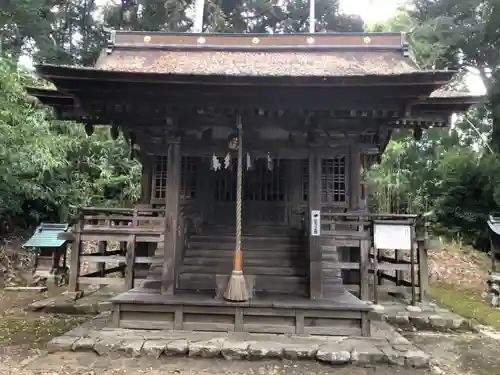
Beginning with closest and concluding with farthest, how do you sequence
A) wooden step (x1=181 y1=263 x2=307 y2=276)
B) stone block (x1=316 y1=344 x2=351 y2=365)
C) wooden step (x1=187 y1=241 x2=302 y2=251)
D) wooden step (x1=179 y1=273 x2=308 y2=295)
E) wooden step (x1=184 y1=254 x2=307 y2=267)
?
1. stone block (x1=316 y1=344 x2=351 y2=365)
2. wooden step (x1=179 y1=273 x2=308 y2=295)
3. wooden step (x1=181 y1=263 x2=307 y2=276)
4. wooden step (x1=184 y1=254 x2=307 y2=267)
5. wooden step (x1=187 y1=241 x2=302 y2=251)

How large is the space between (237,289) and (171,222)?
62.1 inches

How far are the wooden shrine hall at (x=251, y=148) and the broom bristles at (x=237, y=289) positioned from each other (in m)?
0.09

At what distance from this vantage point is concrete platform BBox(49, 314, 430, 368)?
545 cm

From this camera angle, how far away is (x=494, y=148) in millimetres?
16875

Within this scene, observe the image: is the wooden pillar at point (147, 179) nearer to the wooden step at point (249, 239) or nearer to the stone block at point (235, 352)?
the wooden step at point (249, 239)

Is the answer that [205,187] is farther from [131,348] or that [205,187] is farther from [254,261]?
[131,348]

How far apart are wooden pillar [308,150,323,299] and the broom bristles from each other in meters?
1.17

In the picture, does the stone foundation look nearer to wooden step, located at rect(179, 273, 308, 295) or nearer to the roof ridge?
wooden step, located at rect(179, 273, 308, 295)

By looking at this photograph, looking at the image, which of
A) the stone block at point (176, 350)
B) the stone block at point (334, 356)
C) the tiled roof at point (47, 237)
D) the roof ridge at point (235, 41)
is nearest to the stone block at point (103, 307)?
the tiled roof at point (47, 237)

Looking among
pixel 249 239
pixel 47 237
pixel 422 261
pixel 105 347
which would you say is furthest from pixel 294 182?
pixel 47 237

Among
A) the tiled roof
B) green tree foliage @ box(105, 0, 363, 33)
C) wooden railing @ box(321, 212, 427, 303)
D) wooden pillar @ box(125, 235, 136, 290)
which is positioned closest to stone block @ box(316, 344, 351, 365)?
wooden railing @ box(321, 212, 427, 303)

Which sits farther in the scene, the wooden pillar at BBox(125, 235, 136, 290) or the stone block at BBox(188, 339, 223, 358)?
the wooden pillar at BBox(125, 235, 136, 290)

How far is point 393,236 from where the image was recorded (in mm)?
8195

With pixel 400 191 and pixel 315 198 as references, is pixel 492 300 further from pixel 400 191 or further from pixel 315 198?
pixel 400 191
